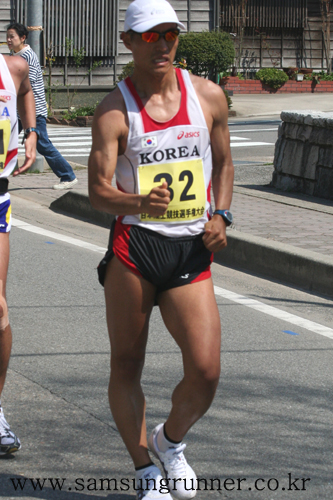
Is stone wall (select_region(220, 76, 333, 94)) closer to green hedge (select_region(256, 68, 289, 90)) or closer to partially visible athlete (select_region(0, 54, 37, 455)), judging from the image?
green hedge (select_region(256, 68, 289, 90))

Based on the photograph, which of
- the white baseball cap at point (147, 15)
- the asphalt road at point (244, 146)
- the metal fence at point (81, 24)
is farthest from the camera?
the metal fence at point (81, 24)

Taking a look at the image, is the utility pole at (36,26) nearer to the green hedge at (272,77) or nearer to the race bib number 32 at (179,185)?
the race bib number 32 at (179,185)

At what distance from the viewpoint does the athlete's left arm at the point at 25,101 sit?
348 centimetres

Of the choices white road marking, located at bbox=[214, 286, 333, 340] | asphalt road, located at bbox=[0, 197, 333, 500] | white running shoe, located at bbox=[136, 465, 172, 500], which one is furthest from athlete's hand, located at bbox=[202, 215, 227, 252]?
white road marking, located at bbox=[214, 286, 333, 340]

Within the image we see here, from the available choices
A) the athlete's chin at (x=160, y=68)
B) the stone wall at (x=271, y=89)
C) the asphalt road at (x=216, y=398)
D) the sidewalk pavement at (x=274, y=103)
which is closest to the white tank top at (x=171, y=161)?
the athlete's chin at (x=160, y=68)

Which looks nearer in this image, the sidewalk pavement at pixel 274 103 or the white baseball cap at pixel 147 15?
the white baseball cap at pixel 147 15

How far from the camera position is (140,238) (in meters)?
2.92

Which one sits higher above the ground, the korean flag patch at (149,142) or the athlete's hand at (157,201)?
the korean flag patch at (149,142)

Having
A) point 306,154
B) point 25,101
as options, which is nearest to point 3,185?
point 25,101

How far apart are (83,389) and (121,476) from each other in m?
0.95

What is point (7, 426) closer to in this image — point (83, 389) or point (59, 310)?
point (83, 389)

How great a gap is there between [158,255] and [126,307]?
0.75ft

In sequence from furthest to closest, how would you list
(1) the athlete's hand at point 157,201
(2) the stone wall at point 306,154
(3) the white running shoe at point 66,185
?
(3) the white running shoe at point 66,185, (2) the stone wall at point 306,154, (1) the athlete's hand at point 157,201

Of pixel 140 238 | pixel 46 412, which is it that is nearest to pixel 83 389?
pixel 46 412
